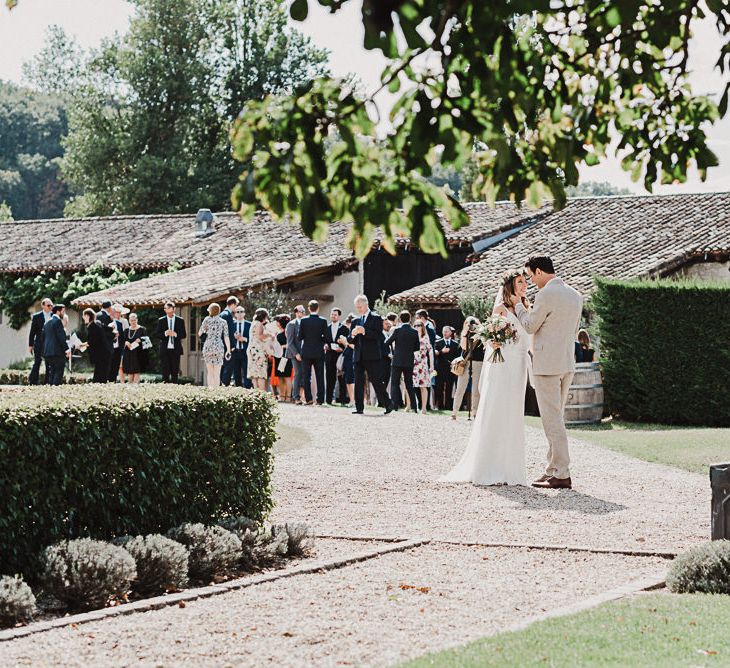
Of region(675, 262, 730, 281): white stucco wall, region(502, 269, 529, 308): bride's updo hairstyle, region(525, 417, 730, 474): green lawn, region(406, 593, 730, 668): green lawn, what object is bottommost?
region(406, 593, 730, 668): green lawn

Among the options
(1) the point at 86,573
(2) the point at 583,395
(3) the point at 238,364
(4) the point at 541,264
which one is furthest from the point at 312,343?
(1) the point at 86,573

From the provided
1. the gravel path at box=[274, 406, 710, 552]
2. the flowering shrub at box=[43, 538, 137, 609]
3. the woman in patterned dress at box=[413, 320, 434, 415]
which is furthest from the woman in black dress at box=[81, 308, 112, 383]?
the flowering shrub at box=[43, 538, 137, 609]

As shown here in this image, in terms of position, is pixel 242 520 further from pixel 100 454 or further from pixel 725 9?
pixel 725 9

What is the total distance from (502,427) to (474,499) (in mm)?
1308

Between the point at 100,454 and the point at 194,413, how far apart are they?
971 millimetres

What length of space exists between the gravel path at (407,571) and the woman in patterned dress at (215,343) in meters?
8.20

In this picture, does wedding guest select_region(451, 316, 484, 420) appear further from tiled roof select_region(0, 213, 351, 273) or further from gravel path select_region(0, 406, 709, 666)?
tiled roof select_region(0, 213, 351, 273)

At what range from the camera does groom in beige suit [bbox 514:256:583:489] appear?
12008mm

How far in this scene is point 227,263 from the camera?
36750 millimetres

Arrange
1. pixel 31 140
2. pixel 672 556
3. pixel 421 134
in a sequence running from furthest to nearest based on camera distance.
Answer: pixel 31 140 < pixel 672 556 < pixel 421 134

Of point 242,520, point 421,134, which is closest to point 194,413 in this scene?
point 242,520

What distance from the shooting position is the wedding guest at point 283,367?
80.5 feet

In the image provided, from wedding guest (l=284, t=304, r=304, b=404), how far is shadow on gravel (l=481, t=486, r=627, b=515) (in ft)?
38.4

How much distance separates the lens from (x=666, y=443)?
57.5 ft
